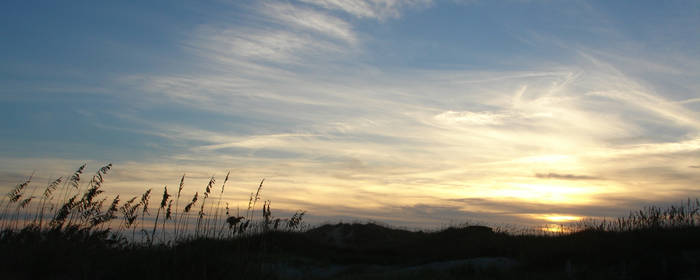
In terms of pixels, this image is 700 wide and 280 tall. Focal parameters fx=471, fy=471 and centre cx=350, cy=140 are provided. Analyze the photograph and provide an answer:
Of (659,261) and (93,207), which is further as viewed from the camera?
(659,261)

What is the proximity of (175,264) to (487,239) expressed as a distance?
1742 centimetres

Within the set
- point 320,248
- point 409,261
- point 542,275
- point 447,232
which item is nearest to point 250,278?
point 542,275

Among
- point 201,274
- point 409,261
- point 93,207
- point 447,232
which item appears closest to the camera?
point 201,274

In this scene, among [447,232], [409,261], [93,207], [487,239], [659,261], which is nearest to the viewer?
[93,207]

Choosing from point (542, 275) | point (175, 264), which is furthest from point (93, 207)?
point (542, 275)

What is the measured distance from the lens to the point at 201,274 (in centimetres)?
653

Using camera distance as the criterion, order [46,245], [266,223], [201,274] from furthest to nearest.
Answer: [266,223], [46,245], [201,274]

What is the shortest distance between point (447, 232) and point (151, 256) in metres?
19.6

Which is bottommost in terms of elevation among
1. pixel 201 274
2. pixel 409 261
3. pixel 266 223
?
pixel 409 261

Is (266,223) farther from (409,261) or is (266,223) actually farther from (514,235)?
(514,235)

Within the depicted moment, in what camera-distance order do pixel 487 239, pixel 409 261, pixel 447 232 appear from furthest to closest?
pixel 447 232 → pixel 487 239 → pixel 409 261

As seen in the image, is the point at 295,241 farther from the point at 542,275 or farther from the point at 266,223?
the point at 266,223

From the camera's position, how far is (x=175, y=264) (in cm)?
660

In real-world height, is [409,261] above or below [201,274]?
below
